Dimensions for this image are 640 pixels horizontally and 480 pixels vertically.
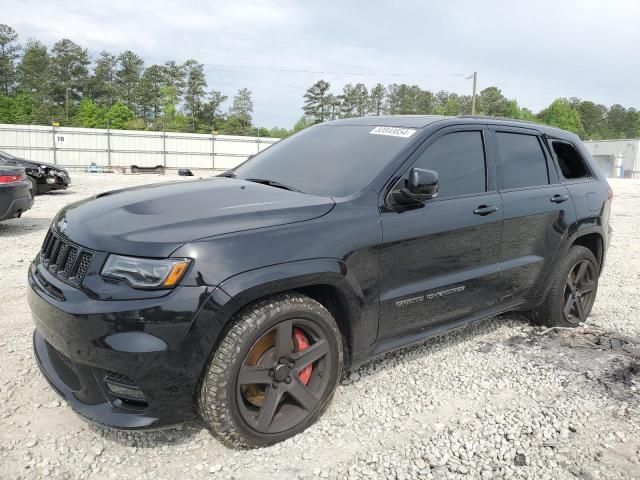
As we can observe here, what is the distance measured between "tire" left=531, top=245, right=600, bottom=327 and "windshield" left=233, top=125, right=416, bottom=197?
78.9 inches

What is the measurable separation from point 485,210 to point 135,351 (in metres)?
2.42

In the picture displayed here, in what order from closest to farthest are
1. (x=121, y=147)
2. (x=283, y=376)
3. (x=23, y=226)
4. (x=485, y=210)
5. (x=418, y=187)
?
(x=283, y=376) → (x=418, y=187) → (x=485, y=210) → (x=23, y=226) → (x=121, y=147)

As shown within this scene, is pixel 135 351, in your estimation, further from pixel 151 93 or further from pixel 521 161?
pixel 151 93

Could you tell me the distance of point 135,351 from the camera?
2223mm

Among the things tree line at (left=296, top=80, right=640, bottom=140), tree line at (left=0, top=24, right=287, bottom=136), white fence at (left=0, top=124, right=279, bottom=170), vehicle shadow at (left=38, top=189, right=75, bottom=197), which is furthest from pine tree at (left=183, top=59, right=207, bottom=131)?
vehicle shadow at (left=38, top=189, right=75, bottom=197)

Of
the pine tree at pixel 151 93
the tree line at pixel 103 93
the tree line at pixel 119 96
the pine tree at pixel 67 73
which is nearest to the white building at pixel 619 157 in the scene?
the tree line at pixel 119 96

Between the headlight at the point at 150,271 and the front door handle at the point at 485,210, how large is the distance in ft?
6.69

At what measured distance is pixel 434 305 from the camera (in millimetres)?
3254

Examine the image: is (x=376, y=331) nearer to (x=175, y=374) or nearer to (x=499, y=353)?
(x=175, y=374)

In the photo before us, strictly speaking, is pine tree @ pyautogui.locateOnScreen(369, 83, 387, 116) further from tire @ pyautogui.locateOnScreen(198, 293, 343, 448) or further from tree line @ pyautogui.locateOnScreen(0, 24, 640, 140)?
tire @ pyautogui.locateOnScreen(198, 293, 343, 448)

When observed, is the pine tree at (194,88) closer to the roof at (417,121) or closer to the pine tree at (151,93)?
the pine tree at (151,93)

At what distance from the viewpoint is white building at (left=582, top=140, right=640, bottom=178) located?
44.8 metres

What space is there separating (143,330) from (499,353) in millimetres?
2768

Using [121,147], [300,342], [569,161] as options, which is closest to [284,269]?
[300,342]
